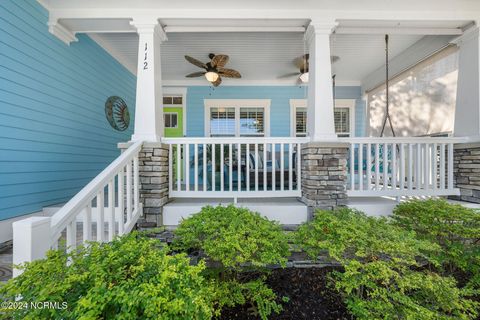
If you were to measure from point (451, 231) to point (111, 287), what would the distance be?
291 centimetres

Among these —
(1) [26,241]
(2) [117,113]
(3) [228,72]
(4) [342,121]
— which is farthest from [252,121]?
(1) [26,241]

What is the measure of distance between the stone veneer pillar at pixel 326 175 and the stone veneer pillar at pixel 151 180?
186cm

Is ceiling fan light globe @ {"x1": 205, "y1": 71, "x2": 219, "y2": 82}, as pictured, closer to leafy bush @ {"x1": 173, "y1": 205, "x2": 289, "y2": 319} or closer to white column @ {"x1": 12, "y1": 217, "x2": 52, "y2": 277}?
leafy bush @ {"x1": 173, "y1": 205, "x2": 289, "y2": 319}

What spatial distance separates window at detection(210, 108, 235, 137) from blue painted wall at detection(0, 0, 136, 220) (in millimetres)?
2745

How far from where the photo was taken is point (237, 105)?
20.7 ft

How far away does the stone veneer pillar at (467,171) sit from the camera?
2.98 meters

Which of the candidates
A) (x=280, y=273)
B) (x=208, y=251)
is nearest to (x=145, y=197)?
(x=208, y=251)

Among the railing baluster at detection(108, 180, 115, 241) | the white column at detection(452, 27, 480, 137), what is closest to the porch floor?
the railing baluster at detection(108, 180, 115, 241)

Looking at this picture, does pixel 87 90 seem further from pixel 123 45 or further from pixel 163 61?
pixel 163 61

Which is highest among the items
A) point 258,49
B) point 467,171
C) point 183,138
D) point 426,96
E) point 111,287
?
point 258,49

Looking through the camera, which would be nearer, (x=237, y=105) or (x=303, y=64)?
(x=303, y=64)

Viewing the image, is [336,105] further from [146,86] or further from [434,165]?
[146,86]

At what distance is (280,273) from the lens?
2580 millimetres

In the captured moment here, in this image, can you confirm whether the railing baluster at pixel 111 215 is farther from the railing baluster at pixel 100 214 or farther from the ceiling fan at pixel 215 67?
the ceiling fan at pixel 215 67
